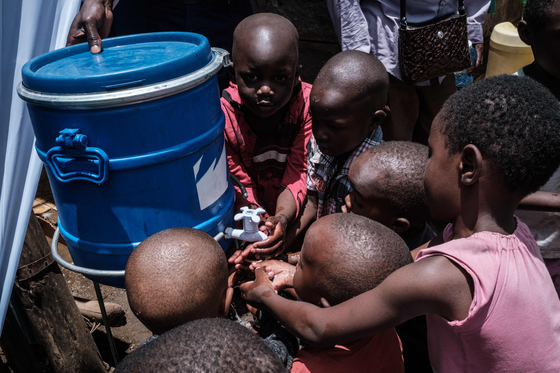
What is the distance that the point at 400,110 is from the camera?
290 cm

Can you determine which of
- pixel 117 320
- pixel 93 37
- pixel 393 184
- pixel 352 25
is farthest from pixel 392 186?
pixel 117 320

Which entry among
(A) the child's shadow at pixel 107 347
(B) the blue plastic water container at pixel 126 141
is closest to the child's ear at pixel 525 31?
(B) the blue plastic water container at pixel 126 141

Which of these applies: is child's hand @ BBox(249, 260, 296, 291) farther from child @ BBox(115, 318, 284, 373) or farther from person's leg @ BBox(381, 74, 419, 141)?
person's leg @ BBox(381, 74, 419, 141)

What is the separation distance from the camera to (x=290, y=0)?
3166mm

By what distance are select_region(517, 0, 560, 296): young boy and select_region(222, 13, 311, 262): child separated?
1.03m

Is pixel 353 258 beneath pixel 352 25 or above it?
beneath

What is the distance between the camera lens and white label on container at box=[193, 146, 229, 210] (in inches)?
58.8

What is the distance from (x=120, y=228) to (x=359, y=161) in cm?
94

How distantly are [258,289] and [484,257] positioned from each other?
2.45 ft

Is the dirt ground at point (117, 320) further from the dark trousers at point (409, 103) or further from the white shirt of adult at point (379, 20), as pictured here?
the white shirt of adult at point (379, 20)

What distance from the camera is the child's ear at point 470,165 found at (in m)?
1.09

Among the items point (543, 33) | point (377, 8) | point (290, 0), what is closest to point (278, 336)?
point (543, 33)

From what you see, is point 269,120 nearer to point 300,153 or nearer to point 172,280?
point 300,153

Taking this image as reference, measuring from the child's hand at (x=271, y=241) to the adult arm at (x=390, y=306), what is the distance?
44cm
